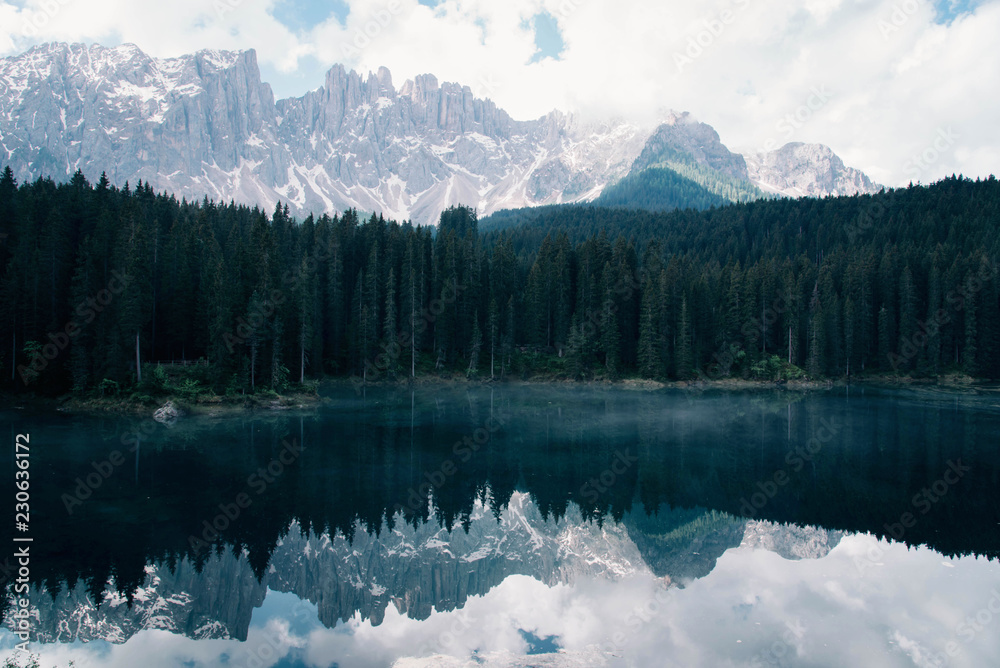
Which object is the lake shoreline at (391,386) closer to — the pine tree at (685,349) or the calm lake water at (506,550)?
the pine tree at (685,349)

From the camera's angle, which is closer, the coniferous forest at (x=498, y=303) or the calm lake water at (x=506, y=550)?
the calm lake water at (x=506, y=550)

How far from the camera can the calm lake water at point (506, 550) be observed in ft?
51.2

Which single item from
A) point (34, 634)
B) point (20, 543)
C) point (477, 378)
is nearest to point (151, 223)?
point (477, 378)

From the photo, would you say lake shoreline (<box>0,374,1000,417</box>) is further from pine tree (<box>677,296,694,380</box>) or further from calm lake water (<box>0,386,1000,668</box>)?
calm lake water (<box>0,386,1000,668</box>)

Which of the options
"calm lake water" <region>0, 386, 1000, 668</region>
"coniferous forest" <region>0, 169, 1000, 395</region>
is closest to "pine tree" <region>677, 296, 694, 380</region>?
"coniferous forest" <region>0, 169, 1000, 395</region>

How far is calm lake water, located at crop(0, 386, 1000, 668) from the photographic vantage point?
1559cm

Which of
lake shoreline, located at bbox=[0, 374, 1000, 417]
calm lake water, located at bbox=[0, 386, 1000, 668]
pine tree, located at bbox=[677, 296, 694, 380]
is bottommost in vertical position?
calm lake water, located at bbox=[0, 386, 1000, 668]

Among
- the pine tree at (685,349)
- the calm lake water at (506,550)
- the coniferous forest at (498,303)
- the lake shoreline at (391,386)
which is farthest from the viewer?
the pine tree at (685,349)

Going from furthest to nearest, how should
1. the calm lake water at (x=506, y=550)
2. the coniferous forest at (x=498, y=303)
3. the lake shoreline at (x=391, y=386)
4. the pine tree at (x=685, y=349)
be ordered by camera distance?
1. the pine tree at (x=685, y=349)
2. the coniferous forest at (x=498, y=303)
3. the lake shoreline at (x=391, y=386)
4. the calm lake water at (x=506, y=550)

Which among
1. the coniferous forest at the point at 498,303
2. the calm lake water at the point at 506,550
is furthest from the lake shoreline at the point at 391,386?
the calm lake water at the point at 506,550

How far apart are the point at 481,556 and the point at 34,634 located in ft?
44.1

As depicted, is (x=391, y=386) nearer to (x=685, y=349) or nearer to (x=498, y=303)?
(x=498, y=303)

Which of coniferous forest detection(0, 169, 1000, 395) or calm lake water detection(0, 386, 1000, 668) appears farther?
coniferous forest detection(0, 169, 1000, 395)

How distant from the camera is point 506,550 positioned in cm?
2256
